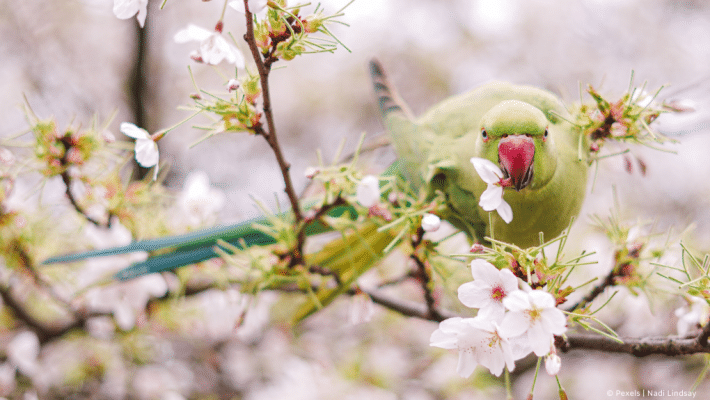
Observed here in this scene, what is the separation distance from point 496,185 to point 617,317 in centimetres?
142

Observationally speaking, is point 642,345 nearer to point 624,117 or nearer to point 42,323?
point 624,117

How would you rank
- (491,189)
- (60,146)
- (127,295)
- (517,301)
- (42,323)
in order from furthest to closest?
1. (42,323)
2. (127,295)
3. (60,146)
4. (491,189)
5. (517,301)

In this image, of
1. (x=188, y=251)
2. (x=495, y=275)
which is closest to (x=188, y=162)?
(x=188, y=251)

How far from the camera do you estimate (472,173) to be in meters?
0.78

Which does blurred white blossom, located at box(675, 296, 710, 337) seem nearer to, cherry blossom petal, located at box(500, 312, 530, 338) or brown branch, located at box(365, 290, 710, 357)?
brown branch, located at box(365, 290, 710, 357)

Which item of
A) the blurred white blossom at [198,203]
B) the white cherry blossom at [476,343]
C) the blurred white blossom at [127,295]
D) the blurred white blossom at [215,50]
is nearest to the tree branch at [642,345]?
the white cherry blossom at [476,343]

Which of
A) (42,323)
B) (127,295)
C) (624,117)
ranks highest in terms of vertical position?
(624,117)

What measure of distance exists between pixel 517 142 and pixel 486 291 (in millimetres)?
234

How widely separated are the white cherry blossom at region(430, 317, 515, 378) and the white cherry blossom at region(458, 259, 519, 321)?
0.02 metres

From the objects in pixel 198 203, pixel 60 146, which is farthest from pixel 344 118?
pixel 60 146

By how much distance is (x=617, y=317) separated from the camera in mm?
1649

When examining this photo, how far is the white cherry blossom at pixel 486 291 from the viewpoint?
0.52m

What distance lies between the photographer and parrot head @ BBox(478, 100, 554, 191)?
0.63m

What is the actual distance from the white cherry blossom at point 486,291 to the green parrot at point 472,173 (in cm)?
8
